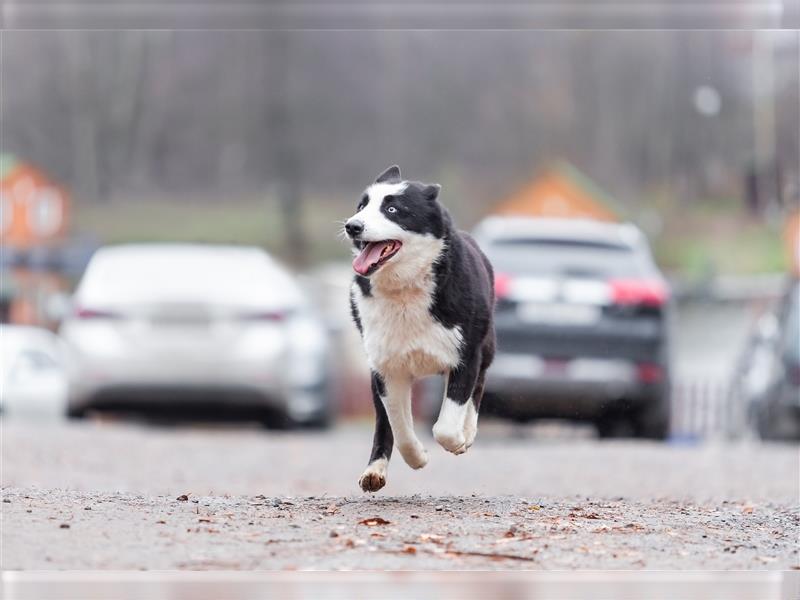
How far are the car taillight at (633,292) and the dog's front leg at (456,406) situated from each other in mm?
3504

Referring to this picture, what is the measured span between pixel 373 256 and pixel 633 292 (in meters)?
4.08

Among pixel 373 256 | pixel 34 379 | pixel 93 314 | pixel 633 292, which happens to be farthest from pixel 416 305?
pixel 34 379

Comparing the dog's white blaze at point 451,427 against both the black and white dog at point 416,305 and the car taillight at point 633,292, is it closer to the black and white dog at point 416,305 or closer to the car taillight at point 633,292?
the black and white dog at point 416,305

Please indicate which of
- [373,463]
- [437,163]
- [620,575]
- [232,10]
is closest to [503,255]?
[232,10]

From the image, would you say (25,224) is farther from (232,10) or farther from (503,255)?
(232,10)

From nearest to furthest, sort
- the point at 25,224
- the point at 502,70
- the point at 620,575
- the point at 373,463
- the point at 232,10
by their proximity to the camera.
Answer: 1. the point at 620,575
2. the point at 373,463
3. the point at 232,10
4. the point at 25,224
5. the point at 502,70

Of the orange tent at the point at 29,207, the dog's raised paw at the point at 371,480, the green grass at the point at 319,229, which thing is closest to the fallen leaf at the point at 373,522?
the dog's raised paw at the point at 371,480

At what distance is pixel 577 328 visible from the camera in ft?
26.3

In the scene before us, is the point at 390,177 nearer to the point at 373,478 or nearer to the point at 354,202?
the point at 373,478

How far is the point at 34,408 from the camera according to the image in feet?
40.0

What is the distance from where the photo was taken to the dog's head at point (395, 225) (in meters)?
4.58

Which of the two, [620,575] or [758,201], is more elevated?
[758,201]

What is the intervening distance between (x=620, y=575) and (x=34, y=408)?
27.7 feet

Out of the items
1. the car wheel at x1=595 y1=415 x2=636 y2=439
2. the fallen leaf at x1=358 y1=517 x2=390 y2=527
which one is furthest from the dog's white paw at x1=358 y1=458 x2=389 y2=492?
the car wheel at x1=595 y1=415 x2=636 y2=439
